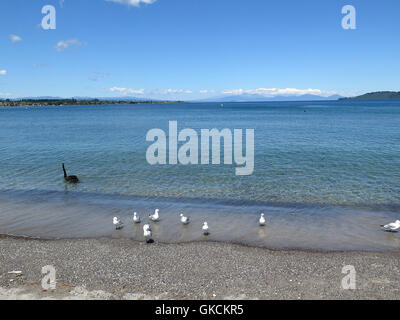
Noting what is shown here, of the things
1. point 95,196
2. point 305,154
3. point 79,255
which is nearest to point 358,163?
point 305,154

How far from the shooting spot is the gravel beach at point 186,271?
39.1 ft

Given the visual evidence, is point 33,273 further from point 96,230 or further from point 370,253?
point 370,253

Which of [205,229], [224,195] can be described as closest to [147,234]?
[205,229]

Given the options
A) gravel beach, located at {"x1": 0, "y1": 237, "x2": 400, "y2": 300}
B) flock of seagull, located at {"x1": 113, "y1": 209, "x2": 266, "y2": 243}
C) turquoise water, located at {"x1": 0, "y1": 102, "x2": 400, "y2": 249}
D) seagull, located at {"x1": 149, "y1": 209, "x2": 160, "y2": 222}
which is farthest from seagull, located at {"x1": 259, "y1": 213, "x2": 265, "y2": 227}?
seagull, located at {"x1": 149, "y1": 209, "x2": 160, "y2": 222}

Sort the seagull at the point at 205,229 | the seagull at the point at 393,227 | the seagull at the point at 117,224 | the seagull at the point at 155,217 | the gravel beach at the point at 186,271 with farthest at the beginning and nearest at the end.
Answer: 1. the seagull at the point at 155,217
2. the seagull at the point at 117,224
3. the seagull at the point at 205,229
4. the seagull at the point at 393,227
5. the gravel beach at the point at 186,271

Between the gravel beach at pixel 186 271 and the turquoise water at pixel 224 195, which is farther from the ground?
the turquoise water at pixel 224 195

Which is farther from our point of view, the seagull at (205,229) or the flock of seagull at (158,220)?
the seagull at (205,229)

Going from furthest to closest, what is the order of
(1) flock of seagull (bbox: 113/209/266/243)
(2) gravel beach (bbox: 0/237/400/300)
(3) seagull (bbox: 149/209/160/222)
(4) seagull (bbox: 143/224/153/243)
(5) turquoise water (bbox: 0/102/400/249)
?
(3) seagull (bbox: 149/209/160/222)
(5) turquoise water (bbox: 0/102/400/249)
(1) flock of seagull (bbox: 113/209/266/243)
(4) seagull (bbox: 143/224/153/243)
(2) gravel beach (bbox: 0/237/400/300)

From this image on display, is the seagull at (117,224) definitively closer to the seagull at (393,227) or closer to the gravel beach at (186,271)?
the gravel beach at (186,271)

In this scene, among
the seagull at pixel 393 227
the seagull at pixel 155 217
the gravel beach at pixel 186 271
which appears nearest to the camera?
the gravel beach at pixel 186 271

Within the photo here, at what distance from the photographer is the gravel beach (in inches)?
470

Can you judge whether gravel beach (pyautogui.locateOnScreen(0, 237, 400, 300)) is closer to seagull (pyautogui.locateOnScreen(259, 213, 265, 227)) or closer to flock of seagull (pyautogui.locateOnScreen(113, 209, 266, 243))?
flock of seagull (pyautogui.locateOnScreen(113, 209, 266, 243))

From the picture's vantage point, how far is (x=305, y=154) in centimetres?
4025

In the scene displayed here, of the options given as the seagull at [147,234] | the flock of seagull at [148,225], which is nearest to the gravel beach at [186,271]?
the seagull at [147,234]
